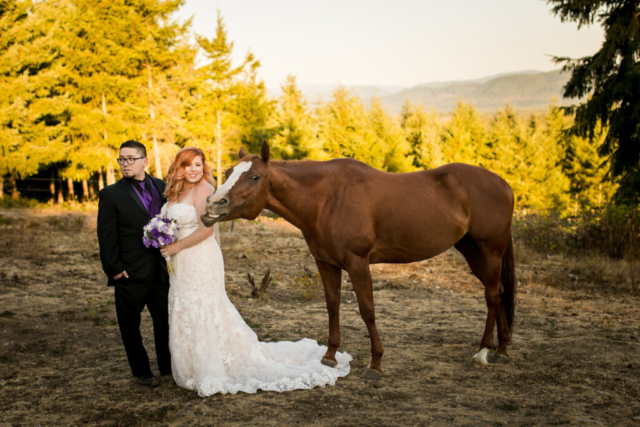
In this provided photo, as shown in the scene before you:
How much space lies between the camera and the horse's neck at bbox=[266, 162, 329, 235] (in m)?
4.53

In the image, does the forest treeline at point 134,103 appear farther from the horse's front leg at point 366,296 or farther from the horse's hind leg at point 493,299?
the horse's front leg at point 366,296

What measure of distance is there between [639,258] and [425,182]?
820cm

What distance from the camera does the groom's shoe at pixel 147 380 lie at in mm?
4348

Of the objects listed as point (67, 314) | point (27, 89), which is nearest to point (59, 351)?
point (67, 314)

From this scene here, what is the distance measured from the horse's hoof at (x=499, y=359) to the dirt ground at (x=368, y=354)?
0.31 ft

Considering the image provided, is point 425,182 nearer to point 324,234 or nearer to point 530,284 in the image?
point 324,234

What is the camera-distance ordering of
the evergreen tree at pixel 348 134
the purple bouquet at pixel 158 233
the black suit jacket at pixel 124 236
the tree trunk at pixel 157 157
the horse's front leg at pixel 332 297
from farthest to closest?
1. the evergreen tree at pixel 348 134
2. the tree trunk at pixel 157 157
3. the horse's front leg at pixel 332 297
4. the black suit jacket at pixel 124 236
5. the purple bouquet at pixel 158 233

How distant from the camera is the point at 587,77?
1307cm

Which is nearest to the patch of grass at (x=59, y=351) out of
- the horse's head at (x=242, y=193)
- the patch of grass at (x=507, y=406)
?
the horse's head at (x=242, y=193)

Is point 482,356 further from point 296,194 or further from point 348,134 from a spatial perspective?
point 348,134

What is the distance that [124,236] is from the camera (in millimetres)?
4277

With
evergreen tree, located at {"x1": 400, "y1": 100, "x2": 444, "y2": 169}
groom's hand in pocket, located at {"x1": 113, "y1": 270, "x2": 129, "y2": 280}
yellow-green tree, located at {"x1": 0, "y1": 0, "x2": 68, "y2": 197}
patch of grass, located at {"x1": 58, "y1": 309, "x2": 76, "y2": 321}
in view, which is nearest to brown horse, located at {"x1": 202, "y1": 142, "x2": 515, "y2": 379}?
groom's hand in pocket, located at {"x1": 113, "y1": 270, "x2": 129, "y2": 280}

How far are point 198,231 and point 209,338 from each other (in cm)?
99

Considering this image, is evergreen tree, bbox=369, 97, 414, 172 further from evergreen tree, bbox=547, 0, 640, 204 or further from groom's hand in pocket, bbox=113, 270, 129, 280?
groom's hand in pocket, bbox=113, 270, 129, 280
